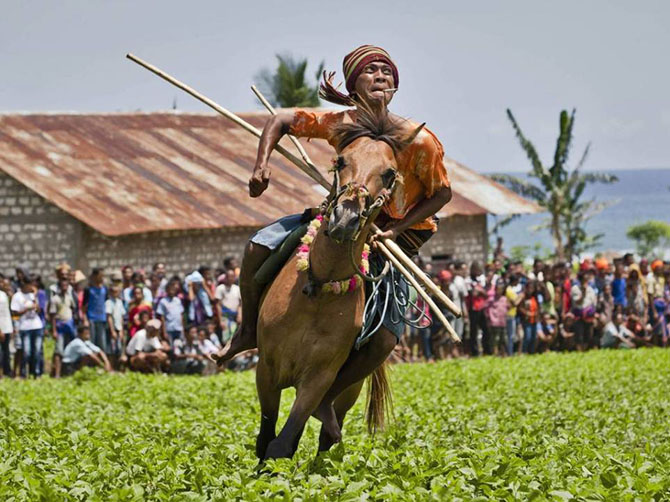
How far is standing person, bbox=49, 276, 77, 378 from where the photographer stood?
1945 cm

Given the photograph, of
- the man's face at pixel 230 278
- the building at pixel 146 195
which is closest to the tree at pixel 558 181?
the building at pixel 146 195

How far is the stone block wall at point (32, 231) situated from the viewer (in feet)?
83.9

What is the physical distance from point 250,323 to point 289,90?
1670 inches

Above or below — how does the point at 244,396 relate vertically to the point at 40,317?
below

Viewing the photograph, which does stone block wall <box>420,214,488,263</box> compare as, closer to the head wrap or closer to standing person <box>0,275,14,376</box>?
standing person <box>0,275,14,376</box>

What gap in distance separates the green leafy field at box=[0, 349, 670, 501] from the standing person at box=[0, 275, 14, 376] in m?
1.69

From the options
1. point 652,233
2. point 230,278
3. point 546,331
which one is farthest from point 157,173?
point 652,233

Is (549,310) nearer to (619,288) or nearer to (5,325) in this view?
(619,288)

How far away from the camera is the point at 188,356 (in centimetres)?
2019

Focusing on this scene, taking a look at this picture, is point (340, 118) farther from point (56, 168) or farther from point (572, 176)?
point (572, 176)

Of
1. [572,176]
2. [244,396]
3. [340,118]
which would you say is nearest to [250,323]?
[340,118]

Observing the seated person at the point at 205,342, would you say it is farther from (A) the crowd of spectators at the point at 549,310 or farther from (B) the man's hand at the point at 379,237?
(B) the man's hand at the point at 379,237

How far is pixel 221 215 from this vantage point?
2845cm

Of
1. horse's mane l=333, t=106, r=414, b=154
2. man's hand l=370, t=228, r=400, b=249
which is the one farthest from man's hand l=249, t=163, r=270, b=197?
man's hand l=370, t=228, r=400, b=249
